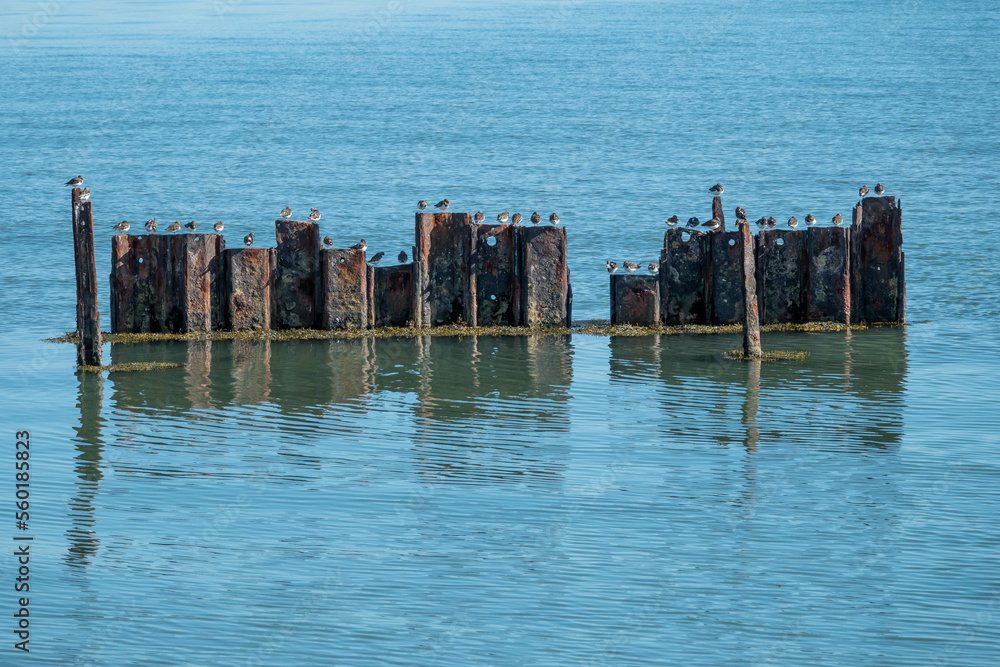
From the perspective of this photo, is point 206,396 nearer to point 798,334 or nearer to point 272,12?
point 798,334

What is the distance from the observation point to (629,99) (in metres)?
85.1

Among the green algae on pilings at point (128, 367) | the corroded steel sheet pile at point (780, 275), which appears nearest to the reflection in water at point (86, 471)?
the green algae on pilings at point (128, 367)

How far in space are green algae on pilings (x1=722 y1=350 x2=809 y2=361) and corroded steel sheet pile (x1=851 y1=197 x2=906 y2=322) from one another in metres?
3.04

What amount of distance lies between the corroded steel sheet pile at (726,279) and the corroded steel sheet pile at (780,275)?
649 millimetres

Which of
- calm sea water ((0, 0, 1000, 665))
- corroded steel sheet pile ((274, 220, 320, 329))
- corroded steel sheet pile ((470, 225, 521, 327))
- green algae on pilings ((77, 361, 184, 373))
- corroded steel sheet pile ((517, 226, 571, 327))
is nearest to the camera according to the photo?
calm sea water ((0, 0, 1000, 665))

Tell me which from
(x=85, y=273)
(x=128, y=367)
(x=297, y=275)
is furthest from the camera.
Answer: (x=297, y=275)

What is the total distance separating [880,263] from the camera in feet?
92.5

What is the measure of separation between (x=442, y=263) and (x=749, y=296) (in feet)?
19.5

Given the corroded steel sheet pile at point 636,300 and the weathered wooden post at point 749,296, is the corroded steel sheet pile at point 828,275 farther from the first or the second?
the corroded steel sheet pile at point 636,300

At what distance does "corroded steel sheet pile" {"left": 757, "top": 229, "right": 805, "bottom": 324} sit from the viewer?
27.6m

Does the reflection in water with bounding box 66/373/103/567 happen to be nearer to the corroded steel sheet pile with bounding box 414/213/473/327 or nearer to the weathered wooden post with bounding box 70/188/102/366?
the weathered wooden post with bounding box 70/188/102/366

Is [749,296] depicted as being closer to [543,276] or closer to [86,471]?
[543,276]

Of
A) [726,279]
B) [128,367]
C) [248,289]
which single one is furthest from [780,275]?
[128,367]

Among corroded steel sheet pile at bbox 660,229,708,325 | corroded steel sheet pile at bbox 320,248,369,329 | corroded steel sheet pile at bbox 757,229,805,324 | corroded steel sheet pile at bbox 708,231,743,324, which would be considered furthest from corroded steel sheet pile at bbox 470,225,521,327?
corroded steel sheet pile at bbox 757,229,805,324
